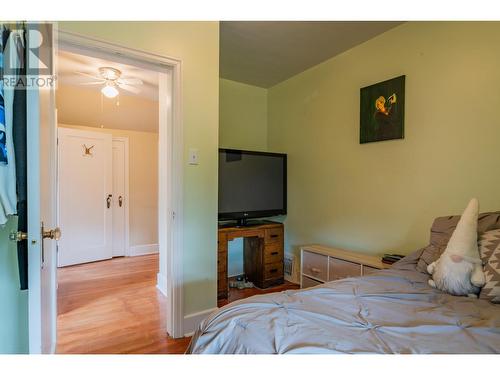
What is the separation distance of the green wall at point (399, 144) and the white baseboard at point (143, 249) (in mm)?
2504

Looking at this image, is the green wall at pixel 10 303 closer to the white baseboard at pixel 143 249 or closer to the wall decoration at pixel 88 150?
the wall decoration at pixel 88 150

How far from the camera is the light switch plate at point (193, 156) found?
202 cm

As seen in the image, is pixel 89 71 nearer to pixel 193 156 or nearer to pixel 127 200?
pixel 193 156

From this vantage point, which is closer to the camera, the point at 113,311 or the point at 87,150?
the point at 113,311

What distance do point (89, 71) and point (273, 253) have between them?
2.85m

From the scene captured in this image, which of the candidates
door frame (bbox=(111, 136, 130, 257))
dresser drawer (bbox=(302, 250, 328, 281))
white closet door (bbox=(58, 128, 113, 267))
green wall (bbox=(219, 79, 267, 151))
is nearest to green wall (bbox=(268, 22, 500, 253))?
dresser drawer (bbox=(302, 250, 328, 281))

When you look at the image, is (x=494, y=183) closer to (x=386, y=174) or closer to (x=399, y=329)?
(x=386, y=174)

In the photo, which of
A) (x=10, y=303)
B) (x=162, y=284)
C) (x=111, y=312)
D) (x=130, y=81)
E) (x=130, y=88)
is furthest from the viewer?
(x=130, y=88)

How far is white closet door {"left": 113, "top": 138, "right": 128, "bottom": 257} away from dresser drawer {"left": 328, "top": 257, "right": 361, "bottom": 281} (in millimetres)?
3347

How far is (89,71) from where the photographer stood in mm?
2887

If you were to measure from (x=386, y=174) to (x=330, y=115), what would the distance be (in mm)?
873

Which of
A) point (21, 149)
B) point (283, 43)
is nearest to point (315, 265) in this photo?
point (283, 43)

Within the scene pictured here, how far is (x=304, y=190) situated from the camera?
121 inches
